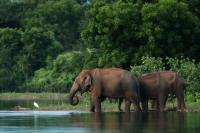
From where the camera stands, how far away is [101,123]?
33156 mm

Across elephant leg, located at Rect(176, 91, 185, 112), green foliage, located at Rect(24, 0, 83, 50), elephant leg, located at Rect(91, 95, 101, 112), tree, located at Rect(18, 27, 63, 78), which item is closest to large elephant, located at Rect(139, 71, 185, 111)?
elephant leg, located at Rect(176, 91, 185, 112)

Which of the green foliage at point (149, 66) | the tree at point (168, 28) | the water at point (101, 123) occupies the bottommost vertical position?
the water at point (101, 123)

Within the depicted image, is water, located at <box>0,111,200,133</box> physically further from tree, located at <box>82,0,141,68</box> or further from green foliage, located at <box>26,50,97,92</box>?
green foliage, located at <box>26,50,97,92</box>

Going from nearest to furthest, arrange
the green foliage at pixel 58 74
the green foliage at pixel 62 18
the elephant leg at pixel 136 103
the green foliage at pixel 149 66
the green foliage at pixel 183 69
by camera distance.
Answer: the elephant leg at pixel 136 103 < the green foliage at pixel 183 69 < the green foliage at pixel 149 66 < the green foliage at pixel 58 74 < the green foliage at pixel 62 18

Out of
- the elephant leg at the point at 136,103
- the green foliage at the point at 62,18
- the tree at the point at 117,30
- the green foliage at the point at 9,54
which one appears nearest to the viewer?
the elephant leg at the point at 136,103

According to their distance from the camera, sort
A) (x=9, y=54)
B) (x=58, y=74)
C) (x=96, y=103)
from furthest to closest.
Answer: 1. (x=9, y=54)
2. (x=58, y=74)
3. (x=96, y=103)

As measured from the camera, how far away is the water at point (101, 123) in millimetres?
30000

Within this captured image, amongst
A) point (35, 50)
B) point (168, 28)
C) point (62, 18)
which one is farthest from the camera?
point (62, 18)

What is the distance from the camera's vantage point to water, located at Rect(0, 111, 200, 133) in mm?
30000

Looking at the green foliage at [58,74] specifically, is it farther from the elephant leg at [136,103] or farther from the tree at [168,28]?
the elephant leg at [136,103]

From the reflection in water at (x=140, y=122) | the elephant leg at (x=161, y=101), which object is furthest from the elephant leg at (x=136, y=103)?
the reflection in water at (x=140, y=122)

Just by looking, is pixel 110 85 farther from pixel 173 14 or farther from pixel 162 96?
pixel 173 14

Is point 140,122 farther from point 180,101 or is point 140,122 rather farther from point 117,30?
point 117,30

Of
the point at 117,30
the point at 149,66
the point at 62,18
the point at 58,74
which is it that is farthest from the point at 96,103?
the point at 62,18
